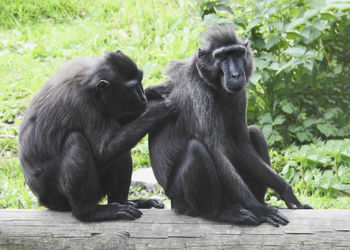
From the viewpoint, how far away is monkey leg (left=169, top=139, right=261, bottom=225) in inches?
195

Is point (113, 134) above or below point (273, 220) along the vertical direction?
above

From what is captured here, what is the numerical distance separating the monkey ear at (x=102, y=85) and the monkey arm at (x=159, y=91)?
0.61 meters

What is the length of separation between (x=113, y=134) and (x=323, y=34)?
4.49 m

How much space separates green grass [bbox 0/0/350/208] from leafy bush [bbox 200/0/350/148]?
105cm

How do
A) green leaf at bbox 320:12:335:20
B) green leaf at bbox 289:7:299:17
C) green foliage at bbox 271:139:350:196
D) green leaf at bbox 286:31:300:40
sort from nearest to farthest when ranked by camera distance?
green foliage at bbox 271:139:350:196 → green leaf at bbox 320:12:335:20 → green leaf at bbox 289:7:299:17 → green leaf at bbox 286:31:300:40

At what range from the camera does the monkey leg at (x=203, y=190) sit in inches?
195

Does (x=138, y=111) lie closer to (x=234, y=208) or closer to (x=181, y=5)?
(x=234, y=208)

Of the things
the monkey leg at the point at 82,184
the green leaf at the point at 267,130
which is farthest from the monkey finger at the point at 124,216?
the green leaf at the point at 267,130

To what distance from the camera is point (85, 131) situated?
4.97 m

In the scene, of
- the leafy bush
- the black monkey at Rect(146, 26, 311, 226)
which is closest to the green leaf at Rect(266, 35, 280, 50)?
the leafy bush

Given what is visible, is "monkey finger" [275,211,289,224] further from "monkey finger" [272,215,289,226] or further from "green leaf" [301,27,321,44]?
"green leaf" [301,27,321,44]

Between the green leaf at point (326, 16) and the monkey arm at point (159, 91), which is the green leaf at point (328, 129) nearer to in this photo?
the green leaf at point (326, 16)

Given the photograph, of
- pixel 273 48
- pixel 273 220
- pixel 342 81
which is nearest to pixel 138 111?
pixel 273 220

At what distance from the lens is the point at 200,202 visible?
5.02m
